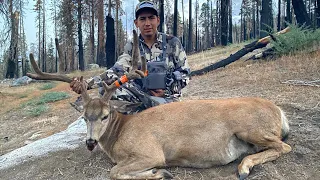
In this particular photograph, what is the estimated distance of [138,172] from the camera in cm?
388

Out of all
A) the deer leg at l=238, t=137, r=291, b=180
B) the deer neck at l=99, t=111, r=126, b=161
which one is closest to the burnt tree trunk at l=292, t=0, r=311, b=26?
the deer leg at l=238, t=137, r=291, b=180

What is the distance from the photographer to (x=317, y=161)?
3.99m

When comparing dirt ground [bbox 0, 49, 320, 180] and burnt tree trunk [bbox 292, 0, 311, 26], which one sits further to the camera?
burnt tree trunk [bbox 292, 0, 311, 26]

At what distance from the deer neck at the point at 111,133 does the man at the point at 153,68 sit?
28.6 inches

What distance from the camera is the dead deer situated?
396cm

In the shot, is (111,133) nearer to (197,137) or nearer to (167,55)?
(197,137)

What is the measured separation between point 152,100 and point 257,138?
192 cm

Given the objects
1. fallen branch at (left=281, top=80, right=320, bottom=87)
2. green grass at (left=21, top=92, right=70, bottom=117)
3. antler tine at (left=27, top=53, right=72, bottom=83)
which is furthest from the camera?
green grass at (left=21, top=92, right=70, bottom=117)

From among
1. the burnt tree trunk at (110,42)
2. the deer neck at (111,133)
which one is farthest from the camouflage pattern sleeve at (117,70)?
the burnt tree trunk at (110,42)

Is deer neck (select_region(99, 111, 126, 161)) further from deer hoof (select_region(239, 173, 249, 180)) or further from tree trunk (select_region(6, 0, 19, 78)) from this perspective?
tree trunk (select_region(6, 0, 19, 78))

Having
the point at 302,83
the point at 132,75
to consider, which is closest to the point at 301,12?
the point at 302,83

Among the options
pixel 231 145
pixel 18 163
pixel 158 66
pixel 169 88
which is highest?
pixel 158 66

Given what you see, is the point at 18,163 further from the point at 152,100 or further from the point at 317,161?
the point at 317,161

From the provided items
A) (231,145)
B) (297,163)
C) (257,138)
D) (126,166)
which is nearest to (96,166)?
(126,166)
